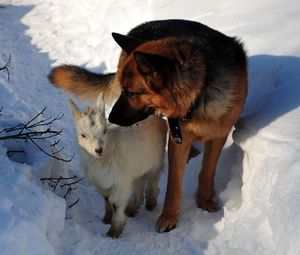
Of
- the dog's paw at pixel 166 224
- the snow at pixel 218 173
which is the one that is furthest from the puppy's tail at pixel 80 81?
the dog's paw at pixel 166 224

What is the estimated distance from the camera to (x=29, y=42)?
32.6ft

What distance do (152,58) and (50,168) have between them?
73.7 inches

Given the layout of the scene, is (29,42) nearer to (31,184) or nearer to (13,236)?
(31,184)

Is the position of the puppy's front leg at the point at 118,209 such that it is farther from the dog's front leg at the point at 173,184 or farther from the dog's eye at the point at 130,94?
the dog's eye at the point at 130,94

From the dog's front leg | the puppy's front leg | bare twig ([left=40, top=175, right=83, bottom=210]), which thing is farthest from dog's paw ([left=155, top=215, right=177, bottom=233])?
bare twig ([left=40, top=175, right=83, bottom=210])

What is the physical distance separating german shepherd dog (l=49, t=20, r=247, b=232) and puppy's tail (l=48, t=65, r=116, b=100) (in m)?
0.12

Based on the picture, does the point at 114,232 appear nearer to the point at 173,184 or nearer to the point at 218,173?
the point at 173,184

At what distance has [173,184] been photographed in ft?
16.4

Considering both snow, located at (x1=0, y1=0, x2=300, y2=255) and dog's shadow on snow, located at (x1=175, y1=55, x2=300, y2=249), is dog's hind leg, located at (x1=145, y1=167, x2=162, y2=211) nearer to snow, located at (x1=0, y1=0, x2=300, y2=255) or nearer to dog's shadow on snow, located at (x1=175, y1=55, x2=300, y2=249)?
snow, located at (x1=0, y1=0, x2=300, y2=255)

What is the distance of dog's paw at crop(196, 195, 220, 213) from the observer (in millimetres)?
5320

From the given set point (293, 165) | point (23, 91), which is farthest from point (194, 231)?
point (23, 91)

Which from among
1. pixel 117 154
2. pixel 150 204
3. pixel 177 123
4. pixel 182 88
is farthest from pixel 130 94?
pixel 150 204

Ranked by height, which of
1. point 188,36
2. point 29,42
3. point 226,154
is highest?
point 188,36

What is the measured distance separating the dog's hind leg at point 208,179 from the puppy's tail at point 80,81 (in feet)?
4.22
